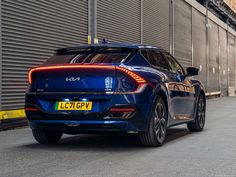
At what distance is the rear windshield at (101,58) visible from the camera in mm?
7008

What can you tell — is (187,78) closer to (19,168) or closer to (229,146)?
(229,146)

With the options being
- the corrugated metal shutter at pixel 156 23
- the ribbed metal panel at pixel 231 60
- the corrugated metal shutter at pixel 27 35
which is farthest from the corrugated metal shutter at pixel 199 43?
the corrugated metal shutter at pixel 27 35

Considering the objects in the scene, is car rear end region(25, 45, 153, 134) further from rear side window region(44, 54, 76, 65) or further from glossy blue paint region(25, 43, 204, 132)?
rear side window region(44, 54, 76, 65)

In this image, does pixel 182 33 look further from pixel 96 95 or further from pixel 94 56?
pixel 96 95

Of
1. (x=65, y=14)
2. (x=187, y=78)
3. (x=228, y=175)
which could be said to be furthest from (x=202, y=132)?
(x=65, y=14)

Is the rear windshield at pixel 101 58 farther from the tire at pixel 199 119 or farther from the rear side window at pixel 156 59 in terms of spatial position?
the tire at pixel 199 119

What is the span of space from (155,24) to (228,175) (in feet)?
53.4

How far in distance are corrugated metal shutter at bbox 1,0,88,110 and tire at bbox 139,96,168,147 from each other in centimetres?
389

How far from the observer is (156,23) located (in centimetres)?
2131

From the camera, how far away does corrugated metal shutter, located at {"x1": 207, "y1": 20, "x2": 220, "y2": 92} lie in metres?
31.9

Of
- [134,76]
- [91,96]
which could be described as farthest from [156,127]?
[91,96]

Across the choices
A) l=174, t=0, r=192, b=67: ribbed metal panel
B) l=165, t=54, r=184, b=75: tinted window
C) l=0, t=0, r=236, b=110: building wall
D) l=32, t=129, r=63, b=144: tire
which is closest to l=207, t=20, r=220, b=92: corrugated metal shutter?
l=0, t=0, r=236, b=110: building wall

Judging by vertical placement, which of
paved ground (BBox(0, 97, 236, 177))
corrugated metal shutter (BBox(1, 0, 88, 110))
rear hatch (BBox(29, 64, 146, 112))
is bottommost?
paved ground (BBox(0, 97, 236, 177))

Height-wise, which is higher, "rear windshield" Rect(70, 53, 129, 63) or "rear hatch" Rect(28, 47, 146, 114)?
"rear windshield" Rect(70, 53, 129, 63)
